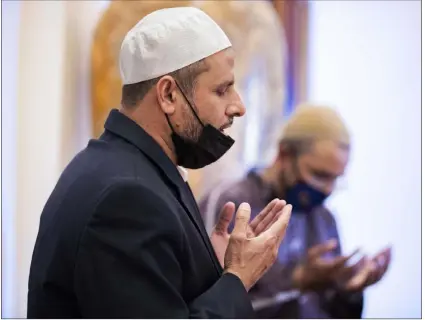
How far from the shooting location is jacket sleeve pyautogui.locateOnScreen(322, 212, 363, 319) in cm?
180

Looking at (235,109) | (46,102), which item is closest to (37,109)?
(46,102)

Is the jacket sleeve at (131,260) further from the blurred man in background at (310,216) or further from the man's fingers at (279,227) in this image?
the blurred man in background at (310,216)

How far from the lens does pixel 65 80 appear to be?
1.76 meters

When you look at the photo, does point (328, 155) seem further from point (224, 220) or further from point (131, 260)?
point (131, 260)

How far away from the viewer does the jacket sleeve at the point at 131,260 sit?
81cm

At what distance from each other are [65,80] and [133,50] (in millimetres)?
812

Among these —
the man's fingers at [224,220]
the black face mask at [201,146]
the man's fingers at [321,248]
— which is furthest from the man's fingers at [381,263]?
the black face mask at [201,146]

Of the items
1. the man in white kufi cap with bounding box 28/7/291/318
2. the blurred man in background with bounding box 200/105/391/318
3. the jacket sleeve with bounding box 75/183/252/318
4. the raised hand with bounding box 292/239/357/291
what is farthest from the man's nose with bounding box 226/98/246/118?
the raised hand with bounding box 292/239/357/291

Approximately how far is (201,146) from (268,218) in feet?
0.61

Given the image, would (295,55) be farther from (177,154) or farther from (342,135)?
(177,154)

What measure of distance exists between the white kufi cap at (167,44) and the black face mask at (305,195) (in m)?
0.86

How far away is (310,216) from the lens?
1.81 meters

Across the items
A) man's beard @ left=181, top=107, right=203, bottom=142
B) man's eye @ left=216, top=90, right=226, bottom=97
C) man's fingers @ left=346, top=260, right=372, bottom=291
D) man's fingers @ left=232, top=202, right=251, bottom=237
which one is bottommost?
man's fingers @ left=346, top=260, right=372, bottom=291

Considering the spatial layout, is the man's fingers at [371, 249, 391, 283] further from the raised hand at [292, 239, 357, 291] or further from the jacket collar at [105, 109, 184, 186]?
the jacket collar at [105, 109, 184, 186]
